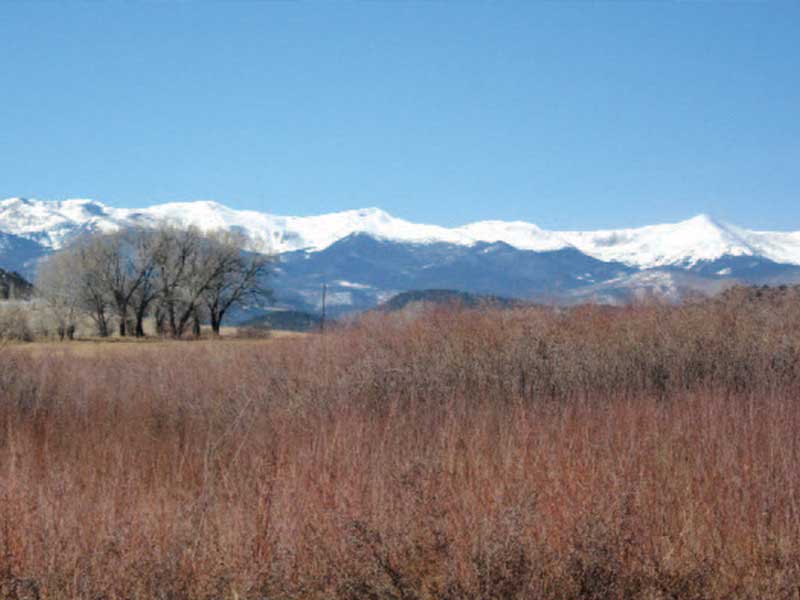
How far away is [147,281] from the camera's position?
74.7 meters

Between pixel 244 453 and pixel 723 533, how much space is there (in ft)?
21.1

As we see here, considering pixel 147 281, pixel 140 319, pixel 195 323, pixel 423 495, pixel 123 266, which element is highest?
pixel 123 266

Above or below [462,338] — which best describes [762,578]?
below

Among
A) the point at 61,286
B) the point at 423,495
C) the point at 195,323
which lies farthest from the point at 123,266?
the point at 423,495

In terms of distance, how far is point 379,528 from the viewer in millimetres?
6367

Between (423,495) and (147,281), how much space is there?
72001 millimetres

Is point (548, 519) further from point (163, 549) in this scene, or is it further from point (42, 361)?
point (42, 361)

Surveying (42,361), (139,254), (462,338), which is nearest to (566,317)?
(462,338)

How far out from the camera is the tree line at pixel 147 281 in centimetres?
7319

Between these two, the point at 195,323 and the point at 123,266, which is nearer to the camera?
the point at 195,323

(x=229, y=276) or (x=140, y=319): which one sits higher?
(x=229, y=276)

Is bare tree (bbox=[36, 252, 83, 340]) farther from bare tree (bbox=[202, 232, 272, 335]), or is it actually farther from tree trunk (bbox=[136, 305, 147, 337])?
bare tree (bbox=[202, 232, 272, 335])

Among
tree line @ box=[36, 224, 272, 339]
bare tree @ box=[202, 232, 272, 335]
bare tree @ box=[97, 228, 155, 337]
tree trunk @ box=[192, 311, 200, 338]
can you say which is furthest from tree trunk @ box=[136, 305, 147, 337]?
bare tree @ box=[202, 232, 272, 335]

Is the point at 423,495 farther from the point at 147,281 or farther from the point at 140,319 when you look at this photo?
the point at 147,281
